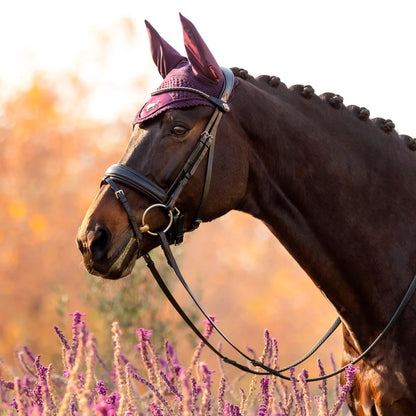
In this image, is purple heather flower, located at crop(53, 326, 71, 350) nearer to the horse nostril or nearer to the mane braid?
the horse nostril

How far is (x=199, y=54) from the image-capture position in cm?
367

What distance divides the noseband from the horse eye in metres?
0.09

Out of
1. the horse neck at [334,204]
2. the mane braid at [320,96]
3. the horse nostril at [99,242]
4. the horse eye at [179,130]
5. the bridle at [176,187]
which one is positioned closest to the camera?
the horse nostril at [99,242]

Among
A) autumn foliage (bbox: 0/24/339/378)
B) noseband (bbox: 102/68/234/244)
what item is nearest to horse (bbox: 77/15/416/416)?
noseband (bbox: 102/68/234/244)

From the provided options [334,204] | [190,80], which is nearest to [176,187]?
[190,80]

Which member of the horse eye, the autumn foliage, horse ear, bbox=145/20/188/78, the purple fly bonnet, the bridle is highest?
the autumn foliage

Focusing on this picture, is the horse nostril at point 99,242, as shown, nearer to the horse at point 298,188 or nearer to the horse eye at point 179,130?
the horse at point 298,188

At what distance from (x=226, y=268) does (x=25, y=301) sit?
910 cm

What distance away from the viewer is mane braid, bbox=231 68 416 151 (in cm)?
394

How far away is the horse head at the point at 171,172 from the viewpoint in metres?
3.41

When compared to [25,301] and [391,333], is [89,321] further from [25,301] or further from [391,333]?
[391,333]

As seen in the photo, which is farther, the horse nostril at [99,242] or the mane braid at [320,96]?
the mane braid at [320,96]

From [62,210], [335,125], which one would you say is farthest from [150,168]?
[62,210]

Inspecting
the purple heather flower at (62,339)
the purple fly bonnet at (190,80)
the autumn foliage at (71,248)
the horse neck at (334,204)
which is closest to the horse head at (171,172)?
the purple fly bonnet at (190,80)
